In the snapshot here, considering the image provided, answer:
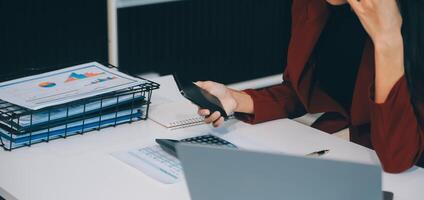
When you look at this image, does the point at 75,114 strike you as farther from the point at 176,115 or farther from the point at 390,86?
the point at 390,86

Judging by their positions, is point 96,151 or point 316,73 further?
point 316,73

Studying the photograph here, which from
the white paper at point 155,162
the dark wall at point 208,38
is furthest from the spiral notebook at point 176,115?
the dark wall at point 208,38

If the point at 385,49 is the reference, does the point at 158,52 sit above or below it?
below

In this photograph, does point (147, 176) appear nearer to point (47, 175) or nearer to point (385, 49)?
point (47, 175)

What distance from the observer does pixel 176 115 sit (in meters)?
1.83

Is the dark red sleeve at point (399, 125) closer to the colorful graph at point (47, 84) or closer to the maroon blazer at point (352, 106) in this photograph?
the maroon blazer at point (352, 106)

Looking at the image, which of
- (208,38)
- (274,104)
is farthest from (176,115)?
(208,38)

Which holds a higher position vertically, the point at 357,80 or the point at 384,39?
the point at 384,39

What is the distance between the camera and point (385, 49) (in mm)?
1620

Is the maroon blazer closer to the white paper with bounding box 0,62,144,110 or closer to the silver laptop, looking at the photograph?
the white paper with bounding box 0,62,144,110

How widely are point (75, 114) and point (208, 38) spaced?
4.69ft

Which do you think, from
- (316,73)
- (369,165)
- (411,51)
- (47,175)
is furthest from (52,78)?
(369,165)

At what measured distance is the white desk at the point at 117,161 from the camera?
1420mm

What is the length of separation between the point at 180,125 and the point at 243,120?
165mm
